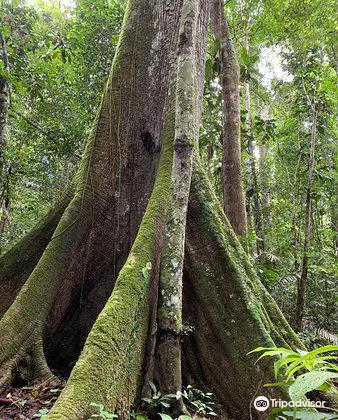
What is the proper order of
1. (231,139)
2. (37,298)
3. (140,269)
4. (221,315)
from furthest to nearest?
(231,139) < (37,298) < (221,315) < (140,269)

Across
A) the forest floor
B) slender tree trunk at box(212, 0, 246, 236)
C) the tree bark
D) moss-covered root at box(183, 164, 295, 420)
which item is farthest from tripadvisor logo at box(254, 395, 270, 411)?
slender tree trunk at box(212, 0, 246, 236)

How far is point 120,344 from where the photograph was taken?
247 cm

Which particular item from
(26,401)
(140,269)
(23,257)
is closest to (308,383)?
(140,269)

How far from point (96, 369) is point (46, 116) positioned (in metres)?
7.29

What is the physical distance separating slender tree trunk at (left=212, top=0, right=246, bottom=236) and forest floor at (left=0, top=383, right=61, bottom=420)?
3.50m

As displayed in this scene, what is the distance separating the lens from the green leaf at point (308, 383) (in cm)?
110

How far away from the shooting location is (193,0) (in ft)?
11.8

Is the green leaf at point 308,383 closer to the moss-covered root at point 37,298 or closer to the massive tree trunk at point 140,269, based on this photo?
the massive tree trunk at point 140,269

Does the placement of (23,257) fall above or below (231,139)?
below

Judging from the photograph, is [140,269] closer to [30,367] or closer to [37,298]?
[37,298]

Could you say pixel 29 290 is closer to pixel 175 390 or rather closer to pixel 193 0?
pixel 175 390

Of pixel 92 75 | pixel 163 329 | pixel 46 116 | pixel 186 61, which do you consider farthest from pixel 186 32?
pixel 46 116

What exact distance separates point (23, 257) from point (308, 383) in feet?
11.8

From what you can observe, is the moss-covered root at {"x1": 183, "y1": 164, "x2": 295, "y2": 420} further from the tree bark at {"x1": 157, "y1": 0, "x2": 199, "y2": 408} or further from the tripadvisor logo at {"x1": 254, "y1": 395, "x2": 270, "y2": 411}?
the tree bark at {"x1": 157, "y1": 0, "x2": 199, "y2": 408}
